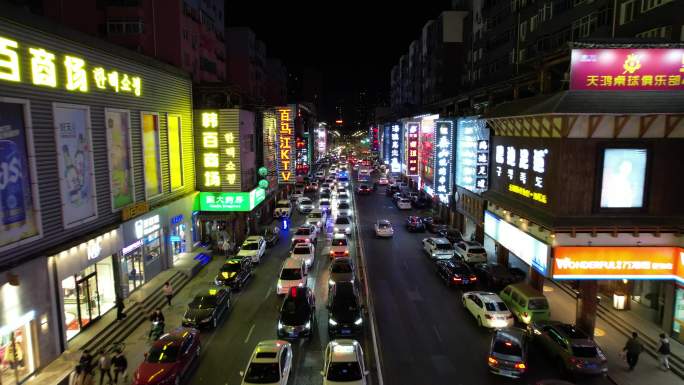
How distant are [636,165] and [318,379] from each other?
16.1m

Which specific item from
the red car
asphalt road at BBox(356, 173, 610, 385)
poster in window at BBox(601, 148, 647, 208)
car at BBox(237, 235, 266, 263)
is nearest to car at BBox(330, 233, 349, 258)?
asphalt road at BBox(356, 173, 610, 385)

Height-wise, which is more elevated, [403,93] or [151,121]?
[403,93]

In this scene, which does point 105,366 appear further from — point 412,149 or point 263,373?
point 412,149

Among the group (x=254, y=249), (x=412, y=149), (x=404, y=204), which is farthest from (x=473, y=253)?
(x=412, y=149)

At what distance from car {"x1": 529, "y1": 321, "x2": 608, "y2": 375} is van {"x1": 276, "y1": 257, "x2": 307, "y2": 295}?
13693 millimetres

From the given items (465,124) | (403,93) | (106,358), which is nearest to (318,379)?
(106,358)

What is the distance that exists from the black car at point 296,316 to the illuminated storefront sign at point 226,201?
15.3 metres

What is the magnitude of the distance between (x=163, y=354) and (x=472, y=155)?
27.4 m

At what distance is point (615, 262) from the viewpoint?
19578 millimetres

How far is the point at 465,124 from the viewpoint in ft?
130

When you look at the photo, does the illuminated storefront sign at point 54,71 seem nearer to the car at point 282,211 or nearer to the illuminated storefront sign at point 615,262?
the illuminated storefront sign at point 615,262

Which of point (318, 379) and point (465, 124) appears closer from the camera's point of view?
point (318, 379)

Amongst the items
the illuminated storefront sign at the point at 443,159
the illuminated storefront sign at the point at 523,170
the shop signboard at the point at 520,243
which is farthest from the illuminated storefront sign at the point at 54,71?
the illuminated storefront sign at the point at 443,159

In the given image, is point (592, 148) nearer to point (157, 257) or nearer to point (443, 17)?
point (157, 257)
